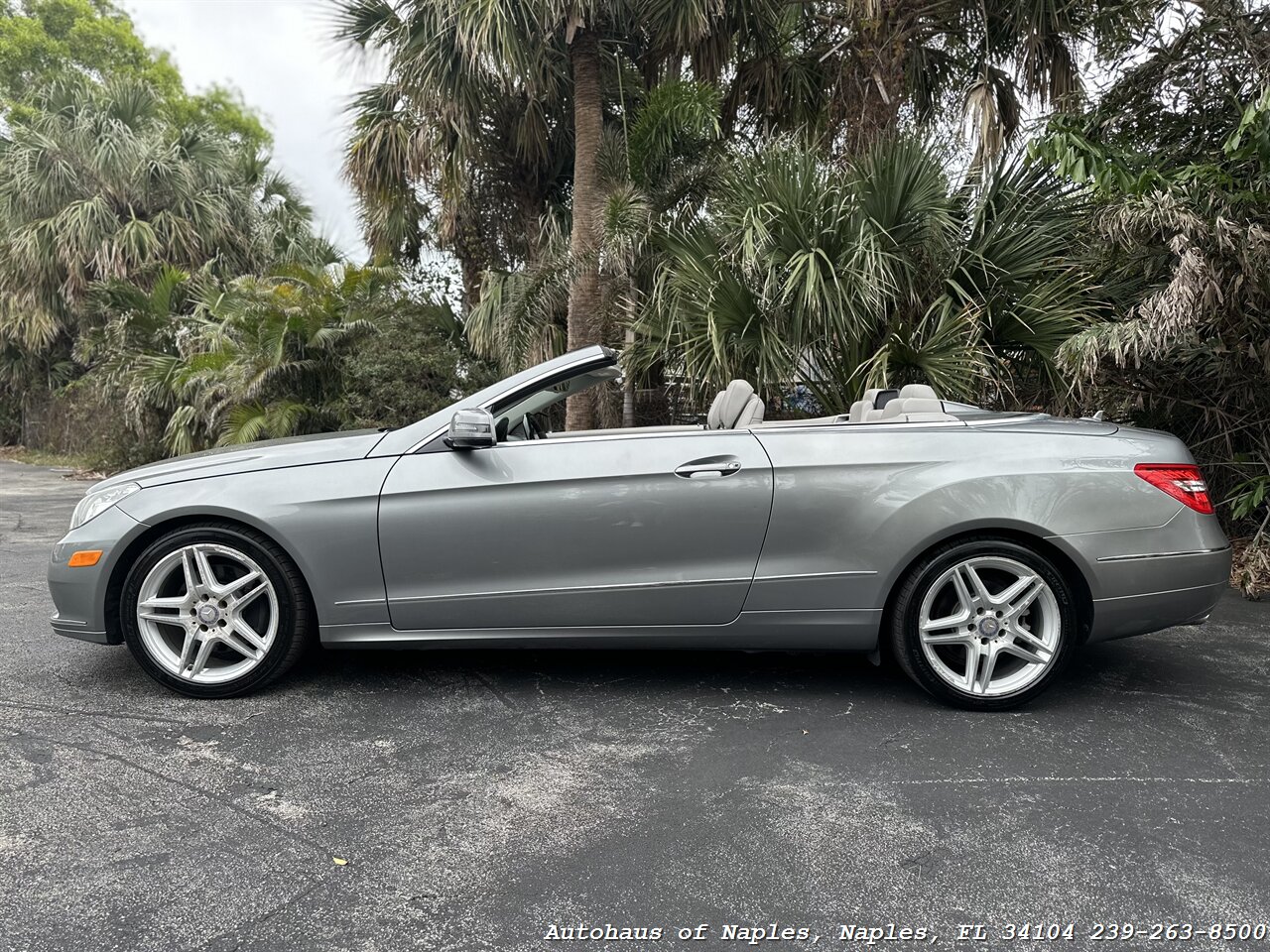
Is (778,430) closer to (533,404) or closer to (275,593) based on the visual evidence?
(533,404)

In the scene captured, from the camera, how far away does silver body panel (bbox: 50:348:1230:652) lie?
11.5 feet

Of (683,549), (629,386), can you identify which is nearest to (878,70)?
(629,386)

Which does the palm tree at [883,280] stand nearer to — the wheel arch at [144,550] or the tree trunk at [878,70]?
the tree trunk at [878,70]

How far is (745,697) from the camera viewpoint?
12.2ft

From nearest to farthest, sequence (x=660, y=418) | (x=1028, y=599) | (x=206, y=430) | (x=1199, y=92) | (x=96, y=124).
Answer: (x=1028, y=599), (x=1199, y=92), (x=660, y=418), (x=206, y=430), (x=96, y=124)

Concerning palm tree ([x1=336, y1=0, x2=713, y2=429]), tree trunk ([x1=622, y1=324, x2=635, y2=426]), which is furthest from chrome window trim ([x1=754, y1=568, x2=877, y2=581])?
palm tree ([x1=336, y1=0, x2=713, y2=429])

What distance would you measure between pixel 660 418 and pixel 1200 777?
673 cm

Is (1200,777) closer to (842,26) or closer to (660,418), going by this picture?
(660,418)

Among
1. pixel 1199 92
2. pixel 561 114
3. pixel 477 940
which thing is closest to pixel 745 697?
pixel 477 940

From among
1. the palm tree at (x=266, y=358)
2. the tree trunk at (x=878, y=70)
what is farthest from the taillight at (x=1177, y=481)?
the palm tree at (x=266, y=358)

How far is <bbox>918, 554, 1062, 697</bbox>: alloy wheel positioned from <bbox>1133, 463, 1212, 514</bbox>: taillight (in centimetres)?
57

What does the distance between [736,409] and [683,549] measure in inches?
36.2

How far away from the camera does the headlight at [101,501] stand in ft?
12.0

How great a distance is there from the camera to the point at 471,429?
349cm
